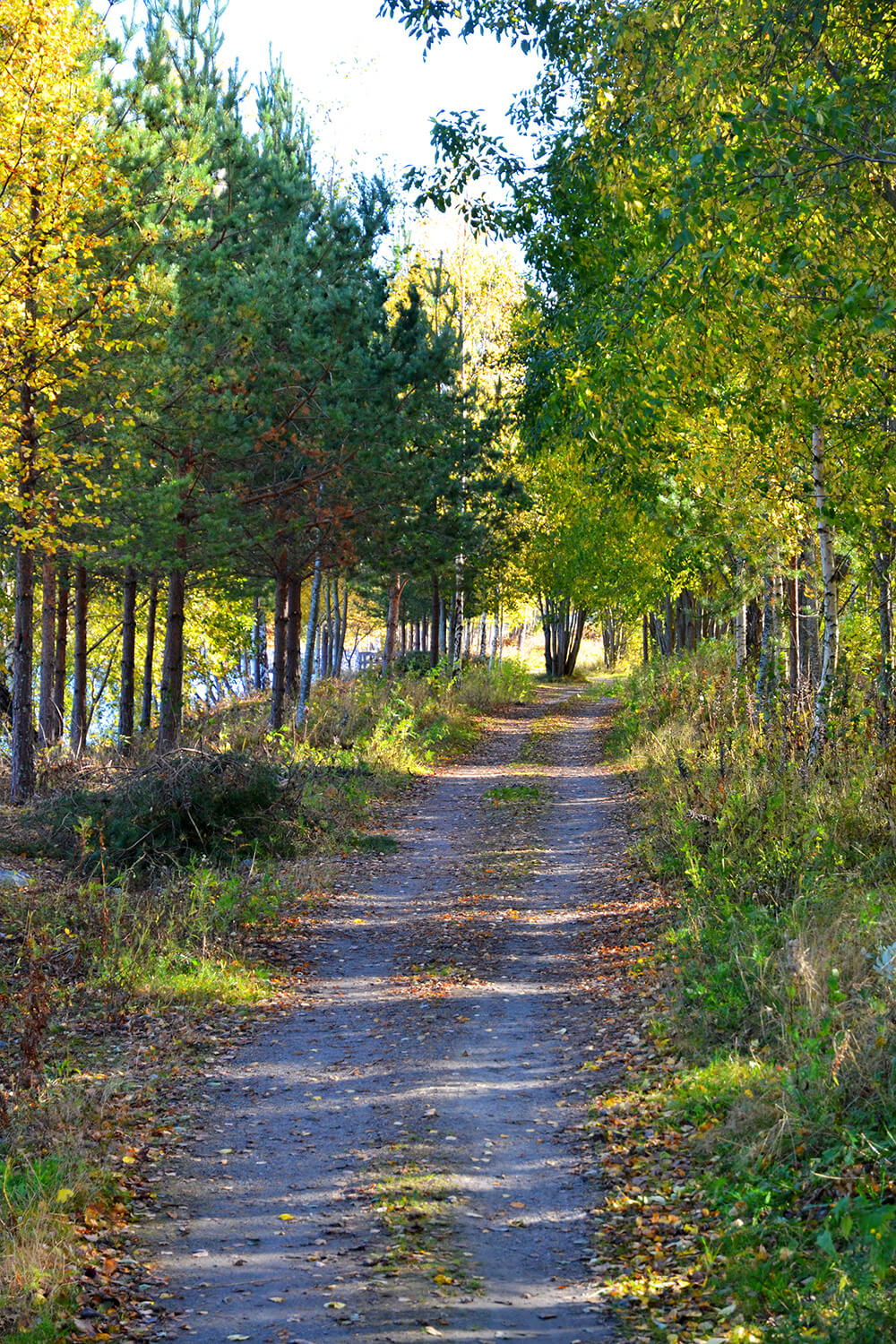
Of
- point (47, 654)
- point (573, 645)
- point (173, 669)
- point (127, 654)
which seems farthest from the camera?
point (573, 645)

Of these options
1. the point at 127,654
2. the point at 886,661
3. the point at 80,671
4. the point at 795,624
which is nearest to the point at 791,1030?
the point at 886,661

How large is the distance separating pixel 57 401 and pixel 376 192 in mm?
7473

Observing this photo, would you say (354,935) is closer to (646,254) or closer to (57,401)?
(646,254)

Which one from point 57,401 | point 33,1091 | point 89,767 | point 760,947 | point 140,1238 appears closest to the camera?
point 140,1238

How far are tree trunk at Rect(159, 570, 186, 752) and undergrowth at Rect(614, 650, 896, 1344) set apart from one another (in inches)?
398

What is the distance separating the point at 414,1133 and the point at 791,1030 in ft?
6.87

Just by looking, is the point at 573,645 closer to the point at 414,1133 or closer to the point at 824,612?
the point at 824,612

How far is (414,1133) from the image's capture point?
6641mm

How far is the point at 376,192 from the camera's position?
20.7 meters

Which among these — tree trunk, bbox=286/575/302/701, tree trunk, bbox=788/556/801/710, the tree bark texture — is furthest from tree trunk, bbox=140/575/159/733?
the tree bark texture

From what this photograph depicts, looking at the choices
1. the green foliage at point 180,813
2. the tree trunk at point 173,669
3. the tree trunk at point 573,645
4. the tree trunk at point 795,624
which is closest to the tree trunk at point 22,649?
the green foliage at point 180,813

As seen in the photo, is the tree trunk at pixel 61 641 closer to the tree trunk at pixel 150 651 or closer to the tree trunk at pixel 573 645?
the tree trunk at pixel 150 651

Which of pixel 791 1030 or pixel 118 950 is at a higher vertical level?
pixel 791 1030

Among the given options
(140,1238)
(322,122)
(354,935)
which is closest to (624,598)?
(322,122)
